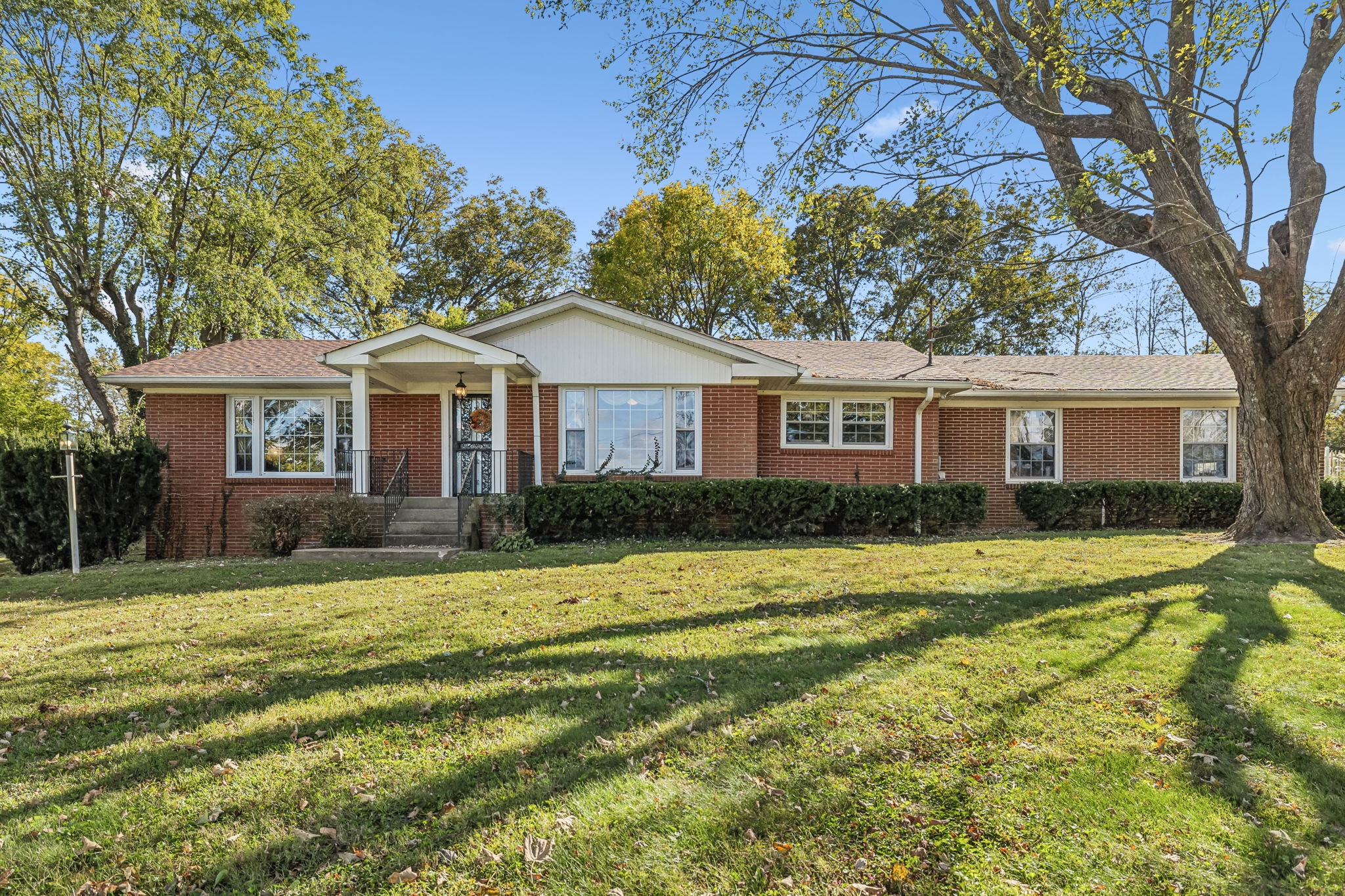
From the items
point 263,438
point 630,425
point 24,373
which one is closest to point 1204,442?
point 630,425

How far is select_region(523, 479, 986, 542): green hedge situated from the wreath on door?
2.47 m

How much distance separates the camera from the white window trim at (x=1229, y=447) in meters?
14.6

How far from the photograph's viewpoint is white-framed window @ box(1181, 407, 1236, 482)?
1469 cm

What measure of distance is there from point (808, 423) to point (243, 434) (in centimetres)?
1150

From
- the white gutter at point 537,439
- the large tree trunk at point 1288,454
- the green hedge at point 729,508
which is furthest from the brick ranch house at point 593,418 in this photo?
the large tree trunk at point 1288,454

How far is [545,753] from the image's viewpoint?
337cm

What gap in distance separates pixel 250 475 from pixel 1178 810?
14730 millimetres

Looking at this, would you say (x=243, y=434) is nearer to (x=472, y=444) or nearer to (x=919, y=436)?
(x=472, y=444)

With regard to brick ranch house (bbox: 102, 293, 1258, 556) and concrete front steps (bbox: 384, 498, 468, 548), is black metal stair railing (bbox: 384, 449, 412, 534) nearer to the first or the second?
brick ranch house (bbox: 102, 293, 1258, 556)

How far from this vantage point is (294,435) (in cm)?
1354

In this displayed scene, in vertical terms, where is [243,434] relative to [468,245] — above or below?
below

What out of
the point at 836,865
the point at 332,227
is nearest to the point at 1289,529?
the point at 836,865

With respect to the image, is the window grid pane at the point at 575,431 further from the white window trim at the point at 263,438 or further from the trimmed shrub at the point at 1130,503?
the trimmed shrub at the point at 1130,503

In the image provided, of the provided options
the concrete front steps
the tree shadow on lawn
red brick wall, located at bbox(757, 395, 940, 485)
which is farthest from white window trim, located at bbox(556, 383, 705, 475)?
the concrete front steps
